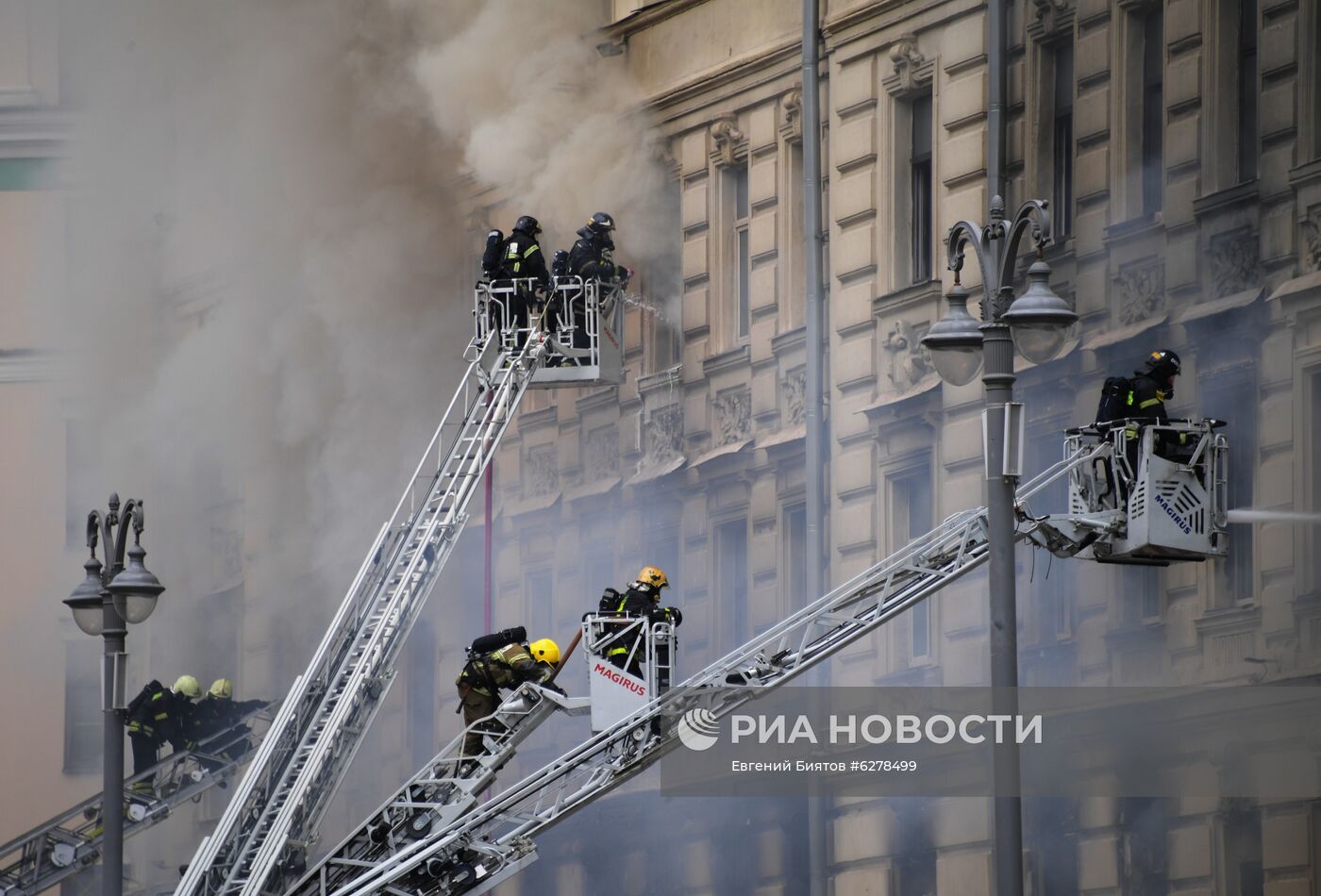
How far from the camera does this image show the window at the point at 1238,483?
65.9ft

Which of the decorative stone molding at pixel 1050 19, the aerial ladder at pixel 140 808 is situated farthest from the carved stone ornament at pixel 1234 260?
the aerial ladder at pixel 140 808

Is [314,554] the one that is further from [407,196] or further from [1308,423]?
[1308,423]

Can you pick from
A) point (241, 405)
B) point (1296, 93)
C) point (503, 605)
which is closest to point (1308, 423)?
point (1296, 93)

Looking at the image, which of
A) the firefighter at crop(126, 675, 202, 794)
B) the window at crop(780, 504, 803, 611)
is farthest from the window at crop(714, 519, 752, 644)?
the firefighter at crop(126, 675, 202, 794)

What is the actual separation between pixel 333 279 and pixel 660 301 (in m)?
5.66

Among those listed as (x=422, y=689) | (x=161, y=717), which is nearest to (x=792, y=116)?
(x=161, y=717)

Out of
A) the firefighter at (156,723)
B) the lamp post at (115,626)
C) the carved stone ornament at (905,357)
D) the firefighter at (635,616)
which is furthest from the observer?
the firefighter at (156,723)

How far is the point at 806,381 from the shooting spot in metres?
24.8

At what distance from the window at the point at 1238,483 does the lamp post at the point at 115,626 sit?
7.91 m

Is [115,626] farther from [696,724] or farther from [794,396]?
[794,396]

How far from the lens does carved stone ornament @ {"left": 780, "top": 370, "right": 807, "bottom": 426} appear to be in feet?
82.8

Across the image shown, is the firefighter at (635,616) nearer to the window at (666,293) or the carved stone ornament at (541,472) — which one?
the window at (666,293)

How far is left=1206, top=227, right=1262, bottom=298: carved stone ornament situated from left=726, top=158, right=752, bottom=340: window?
6.68 meters

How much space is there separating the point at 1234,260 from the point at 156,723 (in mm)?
11977
